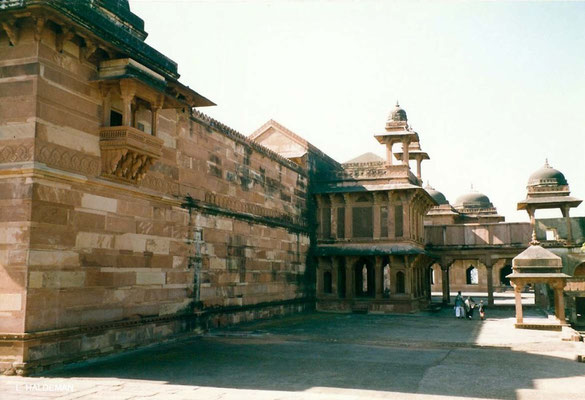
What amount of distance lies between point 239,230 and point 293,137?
854cm

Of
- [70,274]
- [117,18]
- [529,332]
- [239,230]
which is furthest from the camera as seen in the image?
[239,230]

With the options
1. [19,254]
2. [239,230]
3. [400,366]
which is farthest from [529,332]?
[19,254]

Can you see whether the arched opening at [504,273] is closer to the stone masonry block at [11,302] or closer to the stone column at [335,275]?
the stone column at [335,275]

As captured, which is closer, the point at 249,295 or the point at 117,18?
the point at 117,18

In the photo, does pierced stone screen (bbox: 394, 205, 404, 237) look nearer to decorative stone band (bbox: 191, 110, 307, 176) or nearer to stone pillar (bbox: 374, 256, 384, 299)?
stone pillar (bbox: 374, 256, 384, 299)

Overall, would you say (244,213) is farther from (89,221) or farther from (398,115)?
(398,115)

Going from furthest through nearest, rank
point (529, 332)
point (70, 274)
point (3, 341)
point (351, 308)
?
point (351, 308), point (529, 332), point (70, 274), point (3, 341)

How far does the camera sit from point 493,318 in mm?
21609

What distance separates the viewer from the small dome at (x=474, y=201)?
46312 mm

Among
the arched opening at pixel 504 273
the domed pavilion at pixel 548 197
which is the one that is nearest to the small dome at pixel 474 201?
the arched opening at pixel 504 273

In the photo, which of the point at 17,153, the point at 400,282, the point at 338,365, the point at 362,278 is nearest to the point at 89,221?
the point at 17,153

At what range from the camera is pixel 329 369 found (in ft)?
31.5

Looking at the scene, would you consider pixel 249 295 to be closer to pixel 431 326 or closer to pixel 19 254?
pixel 431 326

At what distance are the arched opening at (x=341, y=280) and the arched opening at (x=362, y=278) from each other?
3.60 ft
